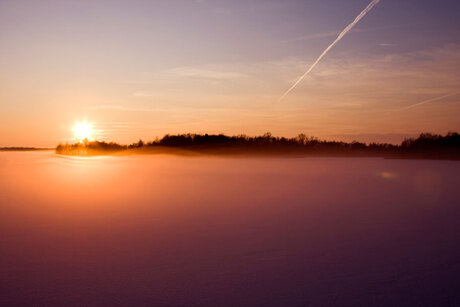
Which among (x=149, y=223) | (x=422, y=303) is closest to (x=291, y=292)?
(x=422, y=303)

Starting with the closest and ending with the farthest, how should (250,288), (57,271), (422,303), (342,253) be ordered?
(422,303) < (250,288) < (57,271) < (342,253)

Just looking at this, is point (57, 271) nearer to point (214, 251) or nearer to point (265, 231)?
point (214, 251)

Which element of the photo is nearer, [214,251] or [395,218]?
[214,251]

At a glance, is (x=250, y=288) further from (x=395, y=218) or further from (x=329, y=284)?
(x=395, y=218)

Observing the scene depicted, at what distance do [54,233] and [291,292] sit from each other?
614cm

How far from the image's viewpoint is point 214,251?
7551 millimetres

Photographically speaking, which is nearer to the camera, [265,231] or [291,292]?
[291,292]

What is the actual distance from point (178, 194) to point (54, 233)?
767 cm

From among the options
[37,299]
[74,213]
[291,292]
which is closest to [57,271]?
[37,299]

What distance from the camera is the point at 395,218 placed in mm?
11219

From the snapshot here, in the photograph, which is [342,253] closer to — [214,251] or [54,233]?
[214,251]

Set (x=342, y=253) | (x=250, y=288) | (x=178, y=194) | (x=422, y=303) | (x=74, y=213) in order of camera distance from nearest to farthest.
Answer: (x=422, y=303) → (x=250, y=288) → (x=342, y=253) → (x=74, y=213) → (x=178, y=194)

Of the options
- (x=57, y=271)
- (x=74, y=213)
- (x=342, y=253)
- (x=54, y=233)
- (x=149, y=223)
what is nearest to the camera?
(x=57, y=271)

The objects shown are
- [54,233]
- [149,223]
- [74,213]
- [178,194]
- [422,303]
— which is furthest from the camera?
[178,194]
